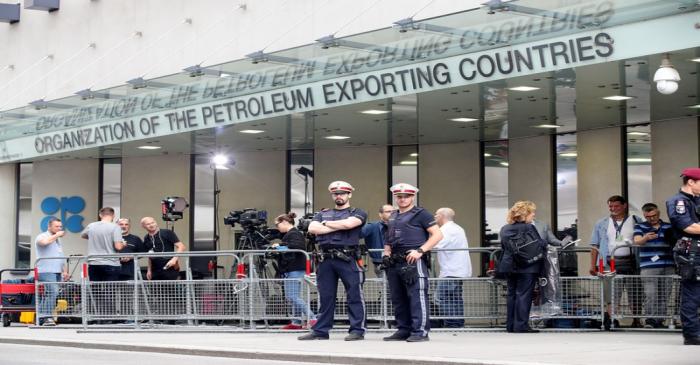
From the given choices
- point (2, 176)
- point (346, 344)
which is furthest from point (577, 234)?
point (2, 176)

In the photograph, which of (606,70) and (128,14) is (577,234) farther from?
(128,14)

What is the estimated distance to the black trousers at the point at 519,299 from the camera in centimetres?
1485

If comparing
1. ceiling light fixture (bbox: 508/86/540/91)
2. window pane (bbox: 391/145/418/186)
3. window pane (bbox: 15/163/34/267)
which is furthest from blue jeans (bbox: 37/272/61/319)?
window pane (bbox: 15/163/34/267)

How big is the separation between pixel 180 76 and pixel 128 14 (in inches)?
202

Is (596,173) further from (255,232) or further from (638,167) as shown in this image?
(255,232)

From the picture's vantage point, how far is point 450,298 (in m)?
15.9

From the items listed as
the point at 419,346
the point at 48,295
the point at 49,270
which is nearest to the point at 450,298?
the point at 419,346

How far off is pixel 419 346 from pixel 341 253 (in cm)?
150

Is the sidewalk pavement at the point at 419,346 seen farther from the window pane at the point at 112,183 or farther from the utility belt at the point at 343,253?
the window pane at the point at 112,183

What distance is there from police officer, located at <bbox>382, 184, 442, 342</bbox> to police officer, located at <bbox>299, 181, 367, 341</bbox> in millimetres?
418

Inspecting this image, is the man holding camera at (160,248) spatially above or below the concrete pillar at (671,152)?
below

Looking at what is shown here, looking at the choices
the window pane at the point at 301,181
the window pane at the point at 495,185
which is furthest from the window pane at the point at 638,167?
the window pane at the point at 301,181

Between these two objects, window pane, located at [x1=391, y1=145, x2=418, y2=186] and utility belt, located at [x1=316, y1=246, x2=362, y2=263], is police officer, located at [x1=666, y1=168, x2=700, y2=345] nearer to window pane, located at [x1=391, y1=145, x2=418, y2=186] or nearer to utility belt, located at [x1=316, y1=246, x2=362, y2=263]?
utility belt, located at [x1=316, y1=246, x2=362, y2=263]

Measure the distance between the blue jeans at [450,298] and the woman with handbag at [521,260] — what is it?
3.26 feet
